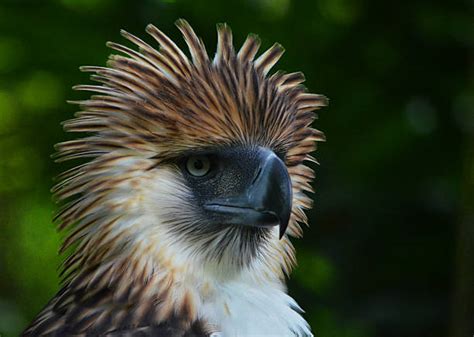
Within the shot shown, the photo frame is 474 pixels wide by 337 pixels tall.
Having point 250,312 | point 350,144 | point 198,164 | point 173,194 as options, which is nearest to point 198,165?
point 198,164

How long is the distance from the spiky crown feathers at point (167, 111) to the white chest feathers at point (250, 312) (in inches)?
22.1

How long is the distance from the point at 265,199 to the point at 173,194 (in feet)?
1.35

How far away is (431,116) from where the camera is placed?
5.48 meters

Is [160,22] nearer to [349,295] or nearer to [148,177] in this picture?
[148,177]

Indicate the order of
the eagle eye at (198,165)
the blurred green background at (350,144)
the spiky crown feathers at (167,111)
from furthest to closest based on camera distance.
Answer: the blurred green background at (350,144) < the eagle eye at (198,165) < the spiky crown feathers at (167,111)

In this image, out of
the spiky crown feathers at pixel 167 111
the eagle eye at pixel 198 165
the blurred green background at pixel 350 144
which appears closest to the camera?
the spiky crown feathers at pixel 167 111

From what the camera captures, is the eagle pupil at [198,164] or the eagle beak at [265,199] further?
the eagle pupil at [198,164]

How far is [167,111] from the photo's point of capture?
10.9 ft

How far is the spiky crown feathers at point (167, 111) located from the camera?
3.32 metres

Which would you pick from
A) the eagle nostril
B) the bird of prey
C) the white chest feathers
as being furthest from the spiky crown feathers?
the white chest feathers

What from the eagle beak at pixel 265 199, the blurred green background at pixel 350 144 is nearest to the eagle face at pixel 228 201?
the eagle beak at pixel 265 199

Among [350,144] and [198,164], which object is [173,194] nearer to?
[198,164]

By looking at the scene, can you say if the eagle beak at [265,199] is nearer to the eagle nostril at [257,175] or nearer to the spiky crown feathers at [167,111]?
the eagle nostril at [257,175]

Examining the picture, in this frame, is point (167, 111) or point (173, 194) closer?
point (167, 111)
